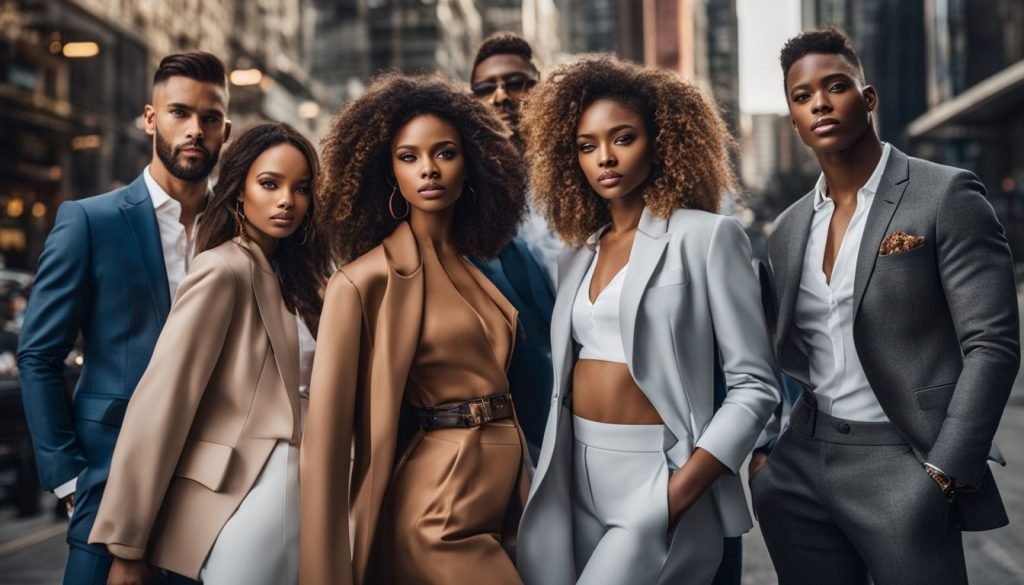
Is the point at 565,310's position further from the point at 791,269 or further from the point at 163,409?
the point at 163,409

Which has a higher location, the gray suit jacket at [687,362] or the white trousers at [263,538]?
the gray suit jacket at [687,362]

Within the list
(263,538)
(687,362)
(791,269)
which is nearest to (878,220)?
(791,269)

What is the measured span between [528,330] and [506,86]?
6.34 feet

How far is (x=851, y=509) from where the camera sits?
11.5ft

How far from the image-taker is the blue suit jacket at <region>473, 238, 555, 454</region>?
13.1 feet

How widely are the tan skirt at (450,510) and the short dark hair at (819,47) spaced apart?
1.77 m

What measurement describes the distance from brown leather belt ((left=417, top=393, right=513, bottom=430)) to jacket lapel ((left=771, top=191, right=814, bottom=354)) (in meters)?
1.11

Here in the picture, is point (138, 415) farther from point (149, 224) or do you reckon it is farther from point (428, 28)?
point (428, 28)

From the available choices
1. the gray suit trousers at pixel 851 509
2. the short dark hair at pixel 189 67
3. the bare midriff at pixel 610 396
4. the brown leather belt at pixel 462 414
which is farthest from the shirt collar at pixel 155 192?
the gray suit trousers at pixel 851 509

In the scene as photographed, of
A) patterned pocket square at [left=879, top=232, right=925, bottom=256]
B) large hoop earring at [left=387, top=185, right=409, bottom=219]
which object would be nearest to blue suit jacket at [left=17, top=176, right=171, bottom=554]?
large hoop earring at [left=387, top=185, right=409, bottom=219]

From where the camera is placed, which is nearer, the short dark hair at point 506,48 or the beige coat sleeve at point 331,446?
the beige coat sleeve at point 331,446

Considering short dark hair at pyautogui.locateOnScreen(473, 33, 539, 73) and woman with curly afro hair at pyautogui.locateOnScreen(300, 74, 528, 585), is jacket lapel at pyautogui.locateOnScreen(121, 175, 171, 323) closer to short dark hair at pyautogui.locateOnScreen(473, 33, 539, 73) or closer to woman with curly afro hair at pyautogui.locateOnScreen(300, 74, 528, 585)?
woman with curly afro hair at pyautogui.locateOnScreen(300, 74, 528, 585)

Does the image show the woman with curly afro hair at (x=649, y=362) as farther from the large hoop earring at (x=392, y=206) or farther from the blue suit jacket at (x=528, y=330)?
the large hoop earring at (x=392, y=206)

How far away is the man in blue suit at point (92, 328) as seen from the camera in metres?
3.64
